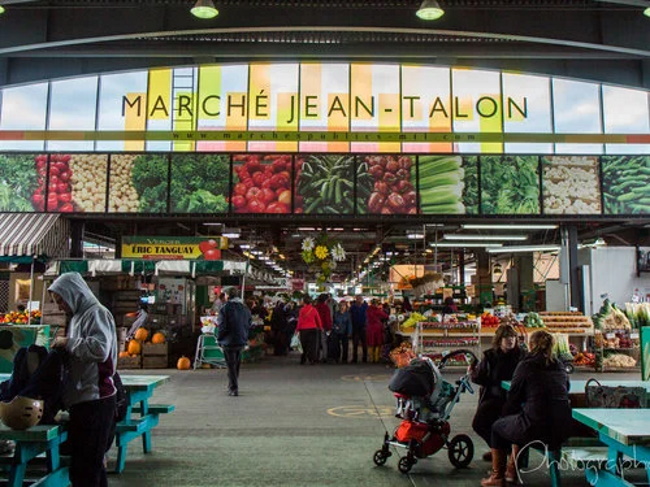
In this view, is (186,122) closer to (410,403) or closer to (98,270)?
(98,270)

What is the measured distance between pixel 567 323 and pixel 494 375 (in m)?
9.42

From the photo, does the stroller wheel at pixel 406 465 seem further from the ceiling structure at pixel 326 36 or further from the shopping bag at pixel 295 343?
the shopping bag at pixel 295 343

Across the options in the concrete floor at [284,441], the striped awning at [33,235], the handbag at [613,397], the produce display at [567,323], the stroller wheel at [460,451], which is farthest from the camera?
the produce display at [567,323]

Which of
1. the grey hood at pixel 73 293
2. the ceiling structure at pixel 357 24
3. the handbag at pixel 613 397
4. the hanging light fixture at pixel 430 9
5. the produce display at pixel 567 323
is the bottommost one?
the handbag at pixel 613 397

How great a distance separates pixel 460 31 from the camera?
13109mm

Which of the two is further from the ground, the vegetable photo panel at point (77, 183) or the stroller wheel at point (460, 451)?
the vegetable photo panel at point (77, 183)

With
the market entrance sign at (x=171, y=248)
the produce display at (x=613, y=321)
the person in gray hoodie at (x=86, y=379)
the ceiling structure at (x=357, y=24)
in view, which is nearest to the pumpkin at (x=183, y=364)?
the market entrance sign at (x=171, y=248)

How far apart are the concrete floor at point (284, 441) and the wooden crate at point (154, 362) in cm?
294

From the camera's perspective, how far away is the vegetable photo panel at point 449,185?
602 inches

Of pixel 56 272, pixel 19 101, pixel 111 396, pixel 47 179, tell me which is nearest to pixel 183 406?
pixel 111 396

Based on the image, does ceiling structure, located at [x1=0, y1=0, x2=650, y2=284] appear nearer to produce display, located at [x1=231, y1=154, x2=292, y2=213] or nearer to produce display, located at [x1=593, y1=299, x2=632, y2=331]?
produce display, located at [x1=231, y1=154, x2=292, y2=213]

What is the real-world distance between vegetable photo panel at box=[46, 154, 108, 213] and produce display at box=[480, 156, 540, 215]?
9.49m

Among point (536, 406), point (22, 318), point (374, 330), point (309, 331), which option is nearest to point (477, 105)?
point (374, 330)

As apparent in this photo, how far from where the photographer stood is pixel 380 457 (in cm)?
626
